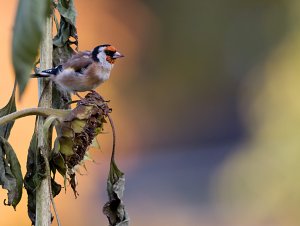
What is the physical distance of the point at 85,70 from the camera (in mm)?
1754

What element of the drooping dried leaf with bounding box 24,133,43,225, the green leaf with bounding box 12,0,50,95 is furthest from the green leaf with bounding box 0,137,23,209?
the green leaf with bounding box 12,0,50,95

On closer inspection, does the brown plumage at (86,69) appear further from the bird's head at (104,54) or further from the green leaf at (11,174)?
the green leaf at (11,174)

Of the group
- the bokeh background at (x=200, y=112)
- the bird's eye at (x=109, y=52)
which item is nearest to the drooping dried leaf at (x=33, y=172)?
the bird's eye at (x=109, y=52)

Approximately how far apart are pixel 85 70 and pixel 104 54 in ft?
0.66

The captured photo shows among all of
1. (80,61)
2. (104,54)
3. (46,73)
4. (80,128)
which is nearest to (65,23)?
(46,73)

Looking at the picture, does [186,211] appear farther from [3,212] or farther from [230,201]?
[3,212]

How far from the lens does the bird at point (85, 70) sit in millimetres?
1409

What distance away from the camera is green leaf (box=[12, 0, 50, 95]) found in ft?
1.86

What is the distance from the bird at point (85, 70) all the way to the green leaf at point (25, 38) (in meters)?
0.73

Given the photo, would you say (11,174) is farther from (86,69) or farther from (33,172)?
(86,69)

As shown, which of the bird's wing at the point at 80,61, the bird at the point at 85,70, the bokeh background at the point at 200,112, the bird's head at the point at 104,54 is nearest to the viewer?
the bird at the point at 85,70

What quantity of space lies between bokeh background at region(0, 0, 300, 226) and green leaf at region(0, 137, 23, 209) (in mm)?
2705

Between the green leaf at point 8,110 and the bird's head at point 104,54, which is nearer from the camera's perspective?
the green leaf at point 8,110

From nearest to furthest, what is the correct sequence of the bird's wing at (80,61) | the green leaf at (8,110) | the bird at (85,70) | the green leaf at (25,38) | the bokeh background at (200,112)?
the green leaf at (25,38) < the green leaf at (8,110) < the bird at (85,70) < the bird's wing at (80,61) < the bokeh background at (200,112)
